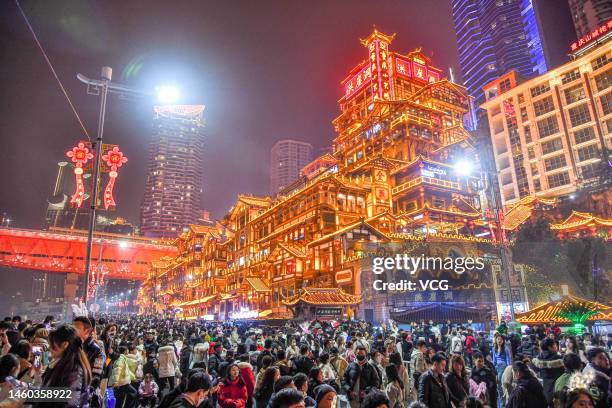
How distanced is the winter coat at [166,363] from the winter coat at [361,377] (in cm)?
459

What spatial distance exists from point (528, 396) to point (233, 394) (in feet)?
14.7

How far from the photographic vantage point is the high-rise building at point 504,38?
3327 inches

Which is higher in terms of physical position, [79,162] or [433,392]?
[79,162]

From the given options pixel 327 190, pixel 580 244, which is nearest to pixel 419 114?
pixel 327 190

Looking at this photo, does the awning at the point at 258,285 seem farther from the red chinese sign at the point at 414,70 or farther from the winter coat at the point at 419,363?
the red chinese sign at the point at 414,70

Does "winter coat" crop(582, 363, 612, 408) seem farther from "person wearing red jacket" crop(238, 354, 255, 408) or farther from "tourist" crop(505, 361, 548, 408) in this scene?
"person wearing red jacket" crop(238, 354, 255, 408)

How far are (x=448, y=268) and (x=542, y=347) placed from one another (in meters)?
26.7

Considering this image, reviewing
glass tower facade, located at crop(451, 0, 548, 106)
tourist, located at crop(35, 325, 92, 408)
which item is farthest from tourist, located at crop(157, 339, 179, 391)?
glass tower facade, located at crop(451, 0, 548, 106)

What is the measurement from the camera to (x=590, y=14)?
71.8m

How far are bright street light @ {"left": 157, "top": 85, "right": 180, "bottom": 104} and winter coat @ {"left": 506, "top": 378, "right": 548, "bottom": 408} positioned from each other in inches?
489

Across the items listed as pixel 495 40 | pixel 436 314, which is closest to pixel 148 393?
pixel 436 314

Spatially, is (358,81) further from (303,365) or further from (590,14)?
(303,365)

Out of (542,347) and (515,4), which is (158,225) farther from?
(542,347)

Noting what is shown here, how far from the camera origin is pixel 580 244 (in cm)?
3459
